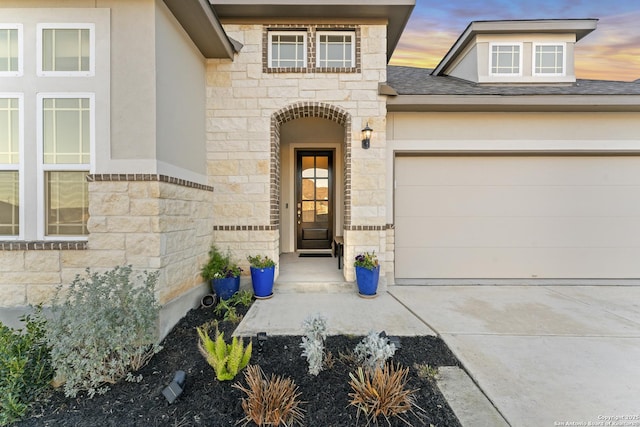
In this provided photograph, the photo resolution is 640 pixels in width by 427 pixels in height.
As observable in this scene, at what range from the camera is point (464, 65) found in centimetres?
650

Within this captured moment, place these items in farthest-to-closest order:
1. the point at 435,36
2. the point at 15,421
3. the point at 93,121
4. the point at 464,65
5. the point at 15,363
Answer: the point at 435,36, the point at 464,65, the point at 93,121, the point at 15,363, the point at 15,421

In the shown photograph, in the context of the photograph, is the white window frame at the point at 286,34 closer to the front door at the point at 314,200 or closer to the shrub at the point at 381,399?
the front door at the point at 314,200

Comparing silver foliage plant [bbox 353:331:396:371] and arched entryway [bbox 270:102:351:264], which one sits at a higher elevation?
arched entryway [bbox 270:102:351:264]

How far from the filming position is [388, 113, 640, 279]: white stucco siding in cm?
505

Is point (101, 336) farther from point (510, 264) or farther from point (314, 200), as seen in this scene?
point (510, 264)

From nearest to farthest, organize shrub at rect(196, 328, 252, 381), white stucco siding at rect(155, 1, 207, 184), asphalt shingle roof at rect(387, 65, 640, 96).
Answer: shrub at rect(196, 328, 252, 381) < white stucco siding at rect(155, 1, 207, 184) < asphalt shingle roof at rect(387, 65, 640, 96)

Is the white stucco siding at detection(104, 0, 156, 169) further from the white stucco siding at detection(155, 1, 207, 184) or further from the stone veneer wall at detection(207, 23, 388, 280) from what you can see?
the stone veneer wall at detection(207, 23, 388, 280)

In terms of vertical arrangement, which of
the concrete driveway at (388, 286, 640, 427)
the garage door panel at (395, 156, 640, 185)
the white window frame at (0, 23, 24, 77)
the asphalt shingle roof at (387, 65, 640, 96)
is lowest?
the concrete driveway at (388, 286, 640, 427)

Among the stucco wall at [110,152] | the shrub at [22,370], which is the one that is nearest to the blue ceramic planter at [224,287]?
the stucco wall at [110,152]

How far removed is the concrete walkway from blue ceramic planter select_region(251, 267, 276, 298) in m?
0.18

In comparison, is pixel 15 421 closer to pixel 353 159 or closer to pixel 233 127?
pixel 233 127

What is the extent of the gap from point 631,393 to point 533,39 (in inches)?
260

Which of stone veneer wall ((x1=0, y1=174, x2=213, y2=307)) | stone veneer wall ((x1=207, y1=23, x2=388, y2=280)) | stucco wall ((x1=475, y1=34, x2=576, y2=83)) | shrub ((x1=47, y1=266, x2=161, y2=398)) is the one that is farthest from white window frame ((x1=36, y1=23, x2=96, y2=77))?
stucco wall ((x1=475, y1=34, x2=576, y2=83))

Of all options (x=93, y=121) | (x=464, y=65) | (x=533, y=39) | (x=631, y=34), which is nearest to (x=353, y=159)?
(x=93, y=121)
